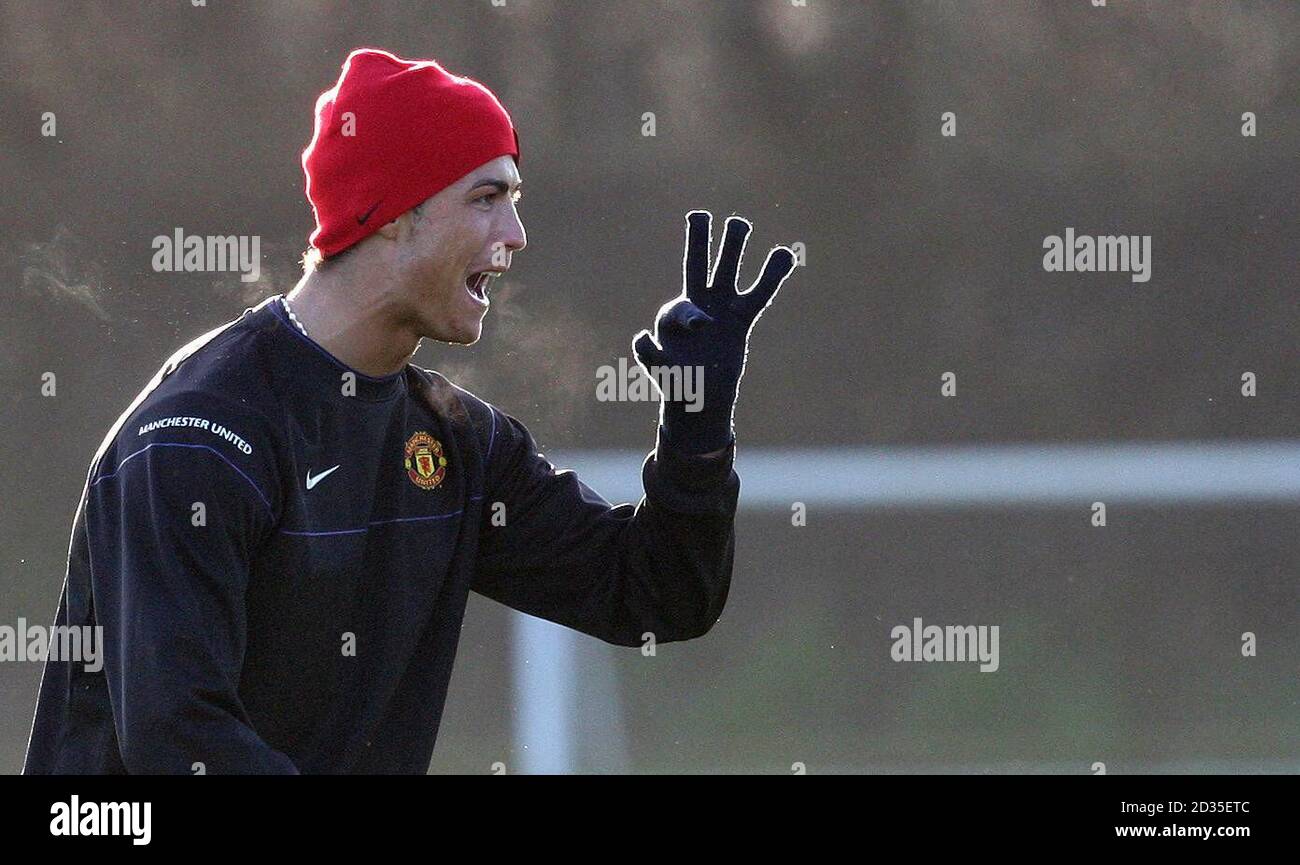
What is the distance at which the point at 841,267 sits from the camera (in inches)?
258

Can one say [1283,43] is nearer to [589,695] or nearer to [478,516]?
[589,695]

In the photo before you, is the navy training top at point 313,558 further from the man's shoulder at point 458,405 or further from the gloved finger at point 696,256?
the gloved finger at point 696,256

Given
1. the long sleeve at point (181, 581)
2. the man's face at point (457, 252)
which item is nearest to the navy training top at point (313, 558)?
the long sleeve at point (181, 581)

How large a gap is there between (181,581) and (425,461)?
1.64 feet

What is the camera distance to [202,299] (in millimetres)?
6340

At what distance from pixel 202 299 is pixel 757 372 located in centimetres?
204

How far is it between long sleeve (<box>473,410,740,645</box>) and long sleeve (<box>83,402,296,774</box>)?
1.58ft

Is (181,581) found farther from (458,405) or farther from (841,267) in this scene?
(841,267)

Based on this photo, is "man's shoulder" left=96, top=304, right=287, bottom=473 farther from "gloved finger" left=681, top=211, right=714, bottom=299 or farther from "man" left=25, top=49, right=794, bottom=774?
"gloved finger" left=681, top=211, right=714, bottom=299

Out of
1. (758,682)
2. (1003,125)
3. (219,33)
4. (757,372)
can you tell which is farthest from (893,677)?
(219,33)

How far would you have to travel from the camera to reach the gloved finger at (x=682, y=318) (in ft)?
7.86

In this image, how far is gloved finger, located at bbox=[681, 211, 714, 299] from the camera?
2430mm

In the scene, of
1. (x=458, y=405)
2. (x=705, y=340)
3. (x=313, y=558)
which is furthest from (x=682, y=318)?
(x=313, y=558)

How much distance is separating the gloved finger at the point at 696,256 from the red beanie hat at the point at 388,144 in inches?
11.8
